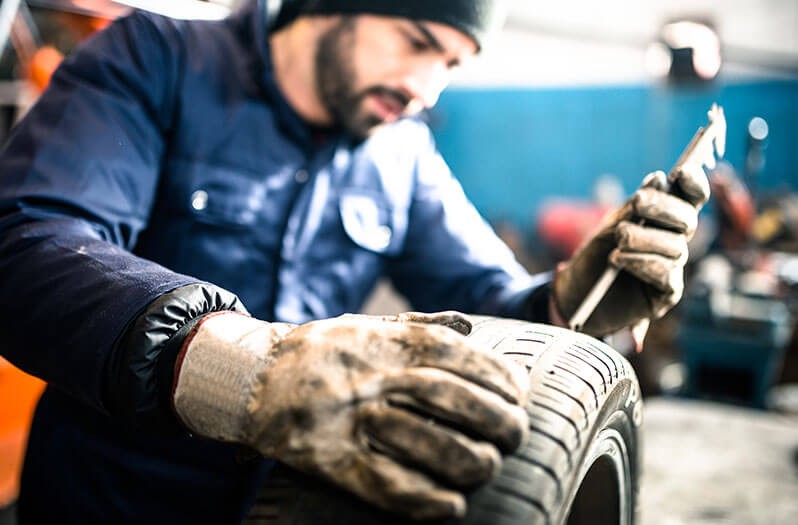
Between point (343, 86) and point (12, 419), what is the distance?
1.67 m

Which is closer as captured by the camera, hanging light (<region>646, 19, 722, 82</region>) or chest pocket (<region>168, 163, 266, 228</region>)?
chest pocket (<region>168, 163, 266, 228</region>)

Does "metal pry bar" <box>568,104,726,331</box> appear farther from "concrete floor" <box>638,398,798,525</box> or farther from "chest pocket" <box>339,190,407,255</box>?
"concrete floor" <box>638,398,798,525</box>

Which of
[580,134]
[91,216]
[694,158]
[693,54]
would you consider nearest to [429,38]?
[694,158]

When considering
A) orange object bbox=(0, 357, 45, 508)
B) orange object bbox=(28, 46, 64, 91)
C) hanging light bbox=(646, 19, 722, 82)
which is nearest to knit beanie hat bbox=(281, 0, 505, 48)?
hanging light bbox=(646, 19, 722, 82)

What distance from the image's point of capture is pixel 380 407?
1.41 feet

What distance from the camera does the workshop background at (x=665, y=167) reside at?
4.93 feet

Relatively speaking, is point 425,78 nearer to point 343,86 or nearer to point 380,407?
point 343,86

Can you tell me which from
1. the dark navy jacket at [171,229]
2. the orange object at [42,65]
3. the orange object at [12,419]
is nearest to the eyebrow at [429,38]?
the dark navy jacket at [171,229]

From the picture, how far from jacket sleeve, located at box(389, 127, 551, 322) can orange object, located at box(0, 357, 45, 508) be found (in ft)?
4.45

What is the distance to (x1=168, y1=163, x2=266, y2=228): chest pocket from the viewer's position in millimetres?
928

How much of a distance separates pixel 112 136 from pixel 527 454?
2.17 ft

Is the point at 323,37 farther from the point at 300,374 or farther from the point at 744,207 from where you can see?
the point at 744,207

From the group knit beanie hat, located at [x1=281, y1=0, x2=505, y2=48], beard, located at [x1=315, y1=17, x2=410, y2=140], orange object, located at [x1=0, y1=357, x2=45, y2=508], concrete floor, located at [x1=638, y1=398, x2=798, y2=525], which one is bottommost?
orange object, located at [x1=0, y1=357, x2=45, y2=508]

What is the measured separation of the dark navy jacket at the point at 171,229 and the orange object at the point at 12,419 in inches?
44.2
